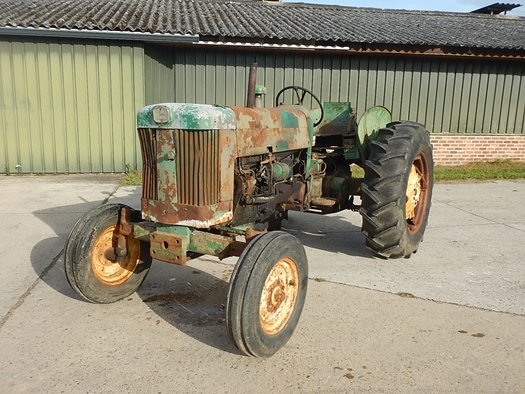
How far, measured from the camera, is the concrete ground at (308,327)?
259cm

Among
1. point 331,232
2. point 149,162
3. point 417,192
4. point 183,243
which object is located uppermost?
point 149,162

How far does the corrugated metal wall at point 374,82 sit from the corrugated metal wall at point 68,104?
2.14 ft

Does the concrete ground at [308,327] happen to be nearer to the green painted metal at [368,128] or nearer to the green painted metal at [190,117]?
the green painted metal at [368,128]

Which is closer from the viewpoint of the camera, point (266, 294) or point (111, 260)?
point (266, 294)

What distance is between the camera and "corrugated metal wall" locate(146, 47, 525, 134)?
32.7 feet

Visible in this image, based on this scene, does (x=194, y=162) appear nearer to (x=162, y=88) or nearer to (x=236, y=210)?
(x=236, y=210)

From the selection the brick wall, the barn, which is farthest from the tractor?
the brick wall

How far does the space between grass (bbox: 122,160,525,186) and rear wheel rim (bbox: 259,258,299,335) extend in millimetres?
5711

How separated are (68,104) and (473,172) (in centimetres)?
821

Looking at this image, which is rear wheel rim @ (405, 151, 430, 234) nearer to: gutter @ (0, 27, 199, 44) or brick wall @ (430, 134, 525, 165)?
gutter @ (0, 27, 199, 44)

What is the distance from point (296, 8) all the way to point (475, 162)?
6462 millimetres

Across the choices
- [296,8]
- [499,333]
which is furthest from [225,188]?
[296,8]

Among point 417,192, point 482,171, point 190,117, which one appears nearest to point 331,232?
point 417,192

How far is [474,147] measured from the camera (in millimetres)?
11305
